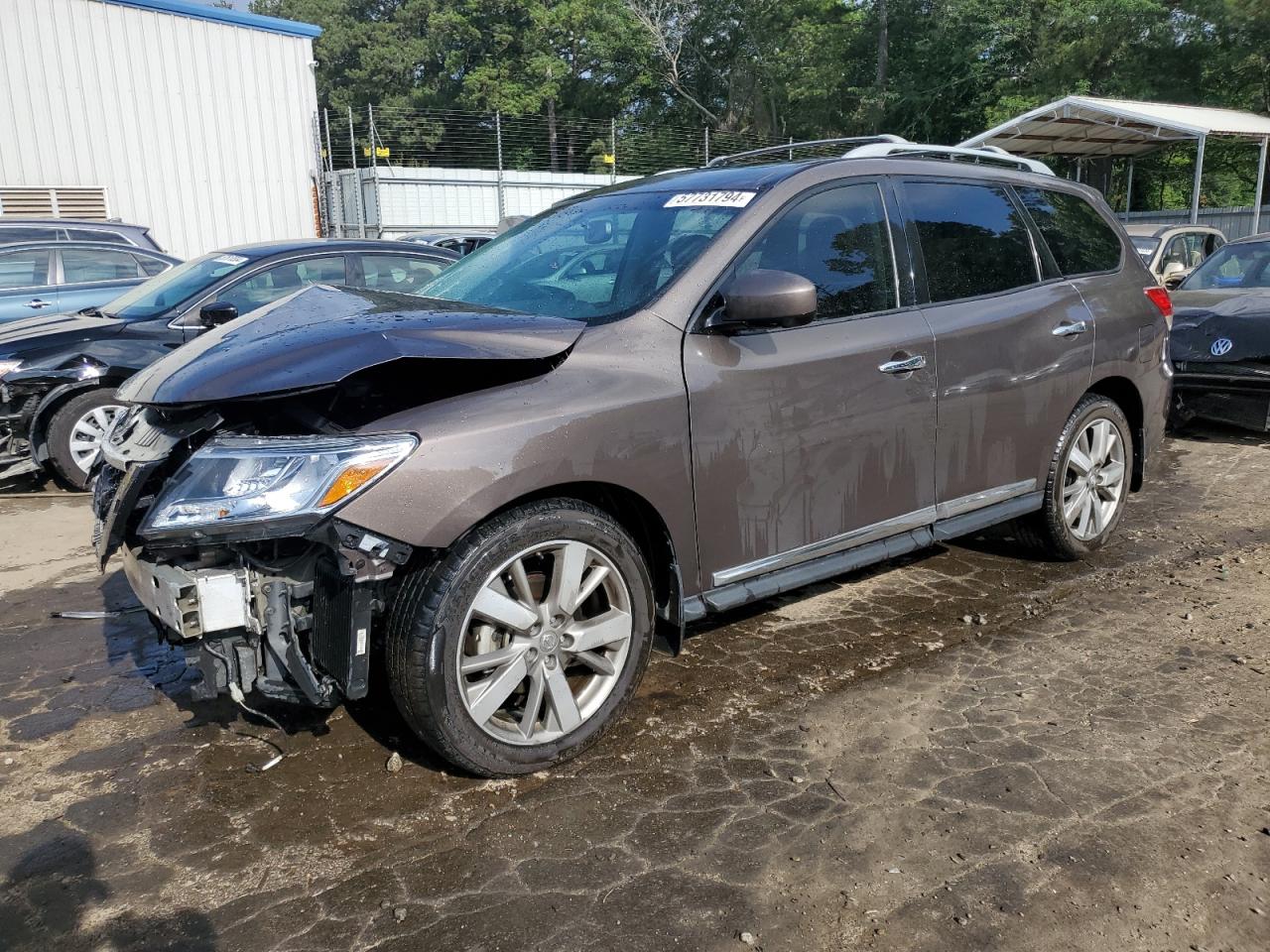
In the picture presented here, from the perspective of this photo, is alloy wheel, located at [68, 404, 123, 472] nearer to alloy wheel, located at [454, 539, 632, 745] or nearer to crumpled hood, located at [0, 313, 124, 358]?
crumpled hood, located at [0, 313, 124, 358]

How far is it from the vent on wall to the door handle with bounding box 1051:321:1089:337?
61.2ft

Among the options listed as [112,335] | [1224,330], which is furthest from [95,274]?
[1224,330]

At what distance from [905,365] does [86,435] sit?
545 centimetres

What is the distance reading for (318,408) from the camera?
8.84 ft

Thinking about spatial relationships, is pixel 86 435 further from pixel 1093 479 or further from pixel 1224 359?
pixel 1224 359

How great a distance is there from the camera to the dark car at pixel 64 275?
9.16 meters

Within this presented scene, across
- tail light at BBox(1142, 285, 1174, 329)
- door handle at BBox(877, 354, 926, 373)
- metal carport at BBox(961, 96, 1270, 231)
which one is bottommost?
door handle at BBox(877, 354, 926, 373)

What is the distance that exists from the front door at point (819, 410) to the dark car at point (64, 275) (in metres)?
7.80

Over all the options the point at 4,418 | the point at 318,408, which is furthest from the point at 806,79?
the point at 318,408

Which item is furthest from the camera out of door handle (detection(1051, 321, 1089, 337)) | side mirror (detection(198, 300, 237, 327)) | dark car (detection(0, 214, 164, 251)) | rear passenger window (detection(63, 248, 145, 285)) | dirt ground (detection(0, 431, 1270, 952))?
dark car (detection(0, 214, 164, 251))

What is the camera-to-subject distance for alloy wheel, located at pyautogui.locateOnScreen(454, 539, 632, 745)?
284cm

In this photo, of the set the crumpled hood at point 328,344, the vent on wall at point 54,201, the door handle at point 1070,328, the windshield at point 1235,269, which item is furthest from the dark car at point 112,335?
the vent on wall at point 54,201

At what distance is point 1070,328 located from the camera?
4.46 metres

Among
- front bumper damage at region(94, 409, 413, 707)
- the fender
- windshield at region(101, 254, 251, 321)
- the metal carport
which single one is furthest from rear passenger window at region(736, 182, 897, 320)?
Result: the metal carport
